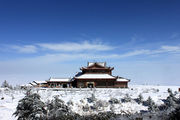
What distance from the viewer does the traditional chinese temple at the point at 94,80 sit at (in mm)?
47094

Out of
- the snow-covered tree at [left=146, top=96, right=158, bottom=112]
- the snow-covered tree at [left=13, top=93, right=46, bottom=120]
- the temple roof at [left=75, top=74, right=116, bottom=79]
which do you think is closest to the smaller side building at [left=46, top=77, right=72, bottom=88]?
the temple roof at [left=75, top=74, right=116, bottom=79]

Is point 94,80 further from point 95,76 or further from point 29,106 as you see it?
point 29,106

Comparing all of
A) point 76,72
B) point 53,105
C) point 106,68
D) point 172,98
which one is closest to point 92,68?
point 106,68

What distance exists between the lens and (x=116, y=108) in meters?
29.5

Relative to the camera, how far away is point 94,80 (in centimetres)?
4709

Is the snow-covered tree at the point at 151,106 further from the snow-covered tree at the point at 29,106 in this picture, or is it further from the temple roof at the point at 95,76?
the snow-covered tree at the point at 29,106

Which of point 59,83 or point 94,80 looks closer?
point 94,80

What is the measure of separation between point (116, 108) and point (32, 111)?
1715 centimetres

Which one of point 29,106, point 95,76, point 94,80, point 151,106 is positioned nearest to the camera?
point 29,106

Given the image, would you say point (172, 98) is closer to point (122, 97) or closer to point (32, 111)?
point (122, 97)

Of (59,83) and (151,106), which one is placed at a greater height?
(59,83)

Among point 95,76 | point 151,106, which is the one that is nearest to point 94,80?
point 95,76

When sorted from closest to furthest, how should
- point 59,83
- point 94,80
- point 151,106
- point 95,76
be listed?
point 151,106 < point 94,80 < point 95,76 < point 59,83

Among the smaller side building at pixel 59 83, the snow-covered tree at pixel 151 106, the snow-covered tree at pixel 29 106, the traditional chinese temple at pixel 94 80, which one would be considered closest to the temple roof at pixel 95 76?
the traditional chinese temple at pixel 94 80
